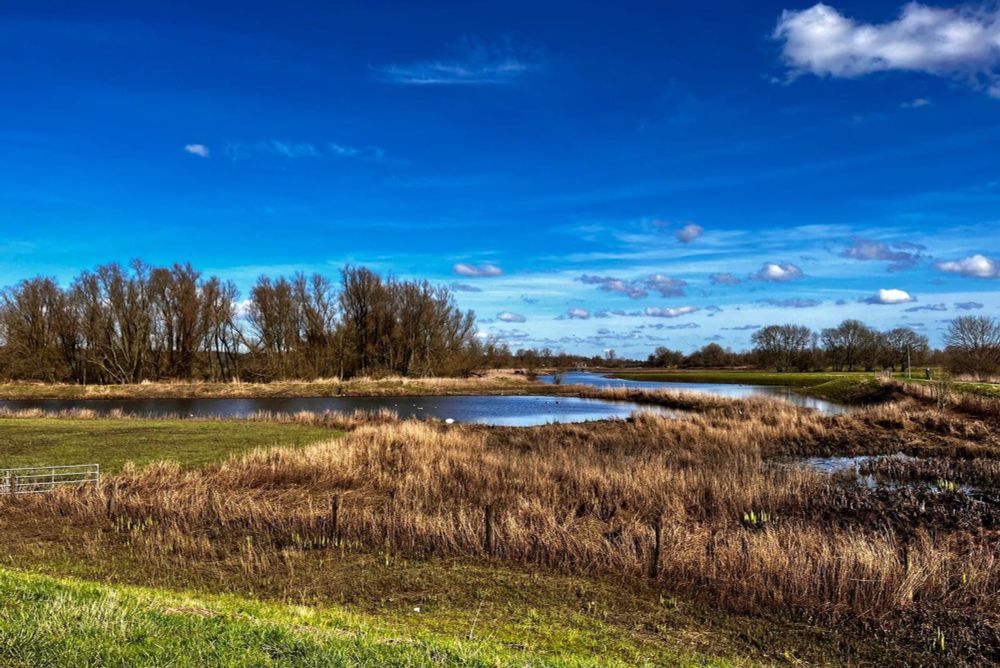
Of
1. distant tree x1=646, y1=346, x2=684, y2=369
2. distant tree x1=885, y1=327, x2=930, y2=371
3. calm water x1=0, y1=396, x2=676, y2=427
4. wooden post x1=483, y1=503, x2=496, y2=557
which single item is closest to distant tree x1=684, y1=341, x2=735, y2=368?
distant tree x1=646, y1=346, x2=684, y2=369

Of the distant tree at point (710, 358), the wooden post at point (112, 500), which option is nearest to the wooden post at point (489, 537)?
the wooden post at point (112, 500)

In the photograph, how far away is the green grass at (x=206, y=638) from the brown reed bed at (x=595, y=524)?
2.72 m

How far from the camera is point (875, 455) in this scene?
23266 millimetres

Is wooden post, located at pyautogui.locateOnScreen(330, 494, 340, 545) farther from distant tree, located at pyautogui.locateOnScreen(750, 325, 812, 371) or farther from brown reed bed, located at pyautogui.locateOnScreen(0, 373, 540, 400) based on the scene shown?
distant tree, located at pyautogui.locateOnScreen(750, 325, 812, 371)

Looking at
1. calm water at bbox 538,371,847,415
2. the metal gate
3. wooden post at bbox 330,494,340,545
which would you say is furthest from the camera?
calm water at bbox 538,371,847,415

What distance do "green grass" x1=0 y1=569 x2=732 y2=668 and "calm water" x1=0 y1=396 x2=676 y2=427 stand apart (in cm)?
2745

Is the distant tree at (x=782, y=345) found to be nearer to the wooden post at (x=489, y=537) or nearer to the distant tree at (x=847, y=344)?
the distant tree at (x=847, y=344)

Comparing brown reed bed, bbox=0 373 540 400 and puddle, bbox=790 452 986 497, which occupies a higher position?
brown reed bed, bbox=0 373 540 400

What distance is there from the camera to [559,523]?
11922 millimetres

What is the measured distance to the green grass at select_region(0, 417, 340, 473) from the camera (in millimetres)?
17312

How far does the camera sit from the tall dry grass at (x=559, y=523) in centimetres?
864

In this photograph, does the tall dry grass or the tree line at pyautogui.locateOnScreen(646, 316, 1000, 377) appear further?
the tree line at pyautogui.locateOnScreen(646, 316, 1000, 377)

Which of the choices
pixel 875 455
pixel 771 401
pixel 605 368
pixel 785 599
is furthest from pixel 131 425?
pixel 605 368

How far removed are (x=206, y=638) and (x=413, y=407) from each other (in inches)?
1510
